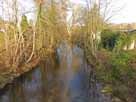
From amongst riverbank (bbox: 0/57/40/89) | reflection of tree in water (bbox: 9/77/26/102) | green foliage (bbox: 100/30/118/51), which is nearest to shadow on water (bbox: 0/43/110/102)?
reflection of tree in water (bbox: 9/77/26/102)

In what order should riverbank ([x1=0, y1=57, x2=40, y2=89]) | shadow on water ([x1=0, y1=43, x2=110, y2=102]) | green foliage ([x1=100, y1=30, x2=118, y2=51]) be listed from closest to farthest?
1. shadow on water ([x1=0, y1=43, x2=110, y2=102])
2. riverbank ([x1=0, y1=57, x2=40, y2=89])
3. green foliage ([x1=100, y1=30, x2=118, y2=51])

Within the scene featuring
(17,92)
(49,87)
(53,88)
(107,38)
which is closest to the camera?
(17,92)

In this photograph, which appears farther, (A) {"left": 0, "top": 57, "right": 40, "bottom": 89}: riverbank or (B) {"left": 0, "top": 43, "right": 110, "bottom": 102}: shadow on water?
(A) {"left": 0, "top": 57, "right": 40, "bottom": 89}: riverbank

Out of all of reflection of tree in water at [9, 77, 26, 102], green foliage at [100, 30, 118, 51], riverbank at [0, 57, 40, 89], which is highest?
green foliage at [100, 30, 118, 51]

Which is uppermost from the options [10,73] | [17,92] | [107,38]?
[107,38]

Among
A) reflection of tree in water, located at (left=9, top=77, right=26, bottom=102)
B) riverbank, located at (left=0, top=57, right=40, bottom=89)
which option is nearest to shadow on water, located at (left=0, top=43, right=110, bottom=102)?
reflection of tree in water, located at (left=9, top=77, right=26, bottom=102)

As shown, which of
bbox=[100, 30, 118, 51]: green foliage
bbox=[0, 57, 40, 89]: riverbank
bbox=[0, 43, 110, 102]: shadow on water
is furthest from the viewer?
bbox=[100, 30, 118, 51]: green foliage

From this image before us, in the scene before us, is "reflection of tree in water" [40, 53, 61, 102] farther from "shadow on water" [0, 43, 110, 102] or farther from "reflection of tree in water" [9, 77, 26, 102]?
"reflection of tree in water" [9, 77, 26, 102]

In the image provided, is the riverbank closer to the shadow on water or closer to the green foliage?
the shadow on water

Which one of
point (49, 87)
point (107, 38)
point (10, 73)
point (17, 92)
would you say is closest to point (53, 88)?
point (49, 87)

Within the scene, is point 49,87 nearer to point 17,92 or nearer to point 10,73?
point 17,92

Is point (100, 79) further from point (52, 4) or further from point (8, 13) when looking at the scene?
point (52, 4)

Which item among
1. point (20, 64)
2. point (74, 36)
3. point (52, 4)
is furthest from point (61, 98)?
point (74, 36)

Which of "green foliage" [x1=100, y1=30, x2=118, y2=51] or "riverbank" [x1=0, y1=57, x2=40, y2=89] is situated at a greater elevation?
"green foliage" [x1=100, y1=30, x2=118, y2=51]
